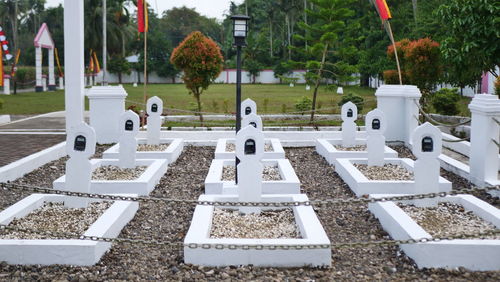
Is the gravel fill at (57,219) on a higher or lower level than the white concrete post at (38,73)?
lower

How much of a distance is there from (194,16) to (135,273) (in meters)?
73.9

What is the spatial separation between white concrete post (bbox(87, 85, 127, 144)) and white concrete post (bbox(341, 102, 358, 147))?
15.9ft

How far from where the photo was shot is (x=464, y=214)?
5.79 metres

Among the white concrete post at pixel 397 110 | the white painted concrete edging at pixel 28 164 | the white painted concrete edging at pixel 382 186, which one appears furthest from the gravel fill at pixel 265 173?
the white concrete post at pixel 397 110

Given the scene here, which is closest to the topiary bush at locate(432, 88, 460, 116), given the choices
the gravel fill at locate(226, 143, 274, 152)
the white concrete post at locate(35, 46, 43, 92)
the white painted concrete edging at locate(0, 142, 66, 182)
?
the gravel fill at locate(226, 143, 274, 152)

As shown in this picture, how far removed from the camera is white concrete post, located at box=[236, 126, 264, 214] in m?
5.66

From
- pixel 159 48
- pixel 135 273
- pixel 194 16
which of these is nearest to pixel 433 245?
pixel 135 273

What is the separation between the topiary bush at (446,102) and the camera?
15234 millimetres

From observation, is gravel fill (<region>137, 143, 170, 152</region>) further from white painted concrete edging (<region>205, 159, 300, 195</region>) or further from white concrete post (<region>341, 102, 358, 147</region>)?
white concrete post (<region>341, 102, 358, 147</region>)

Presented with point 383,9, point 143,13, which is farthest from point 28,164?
point 383,9

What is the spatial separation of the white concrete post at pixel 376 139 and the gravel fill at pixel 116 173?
3.67 m

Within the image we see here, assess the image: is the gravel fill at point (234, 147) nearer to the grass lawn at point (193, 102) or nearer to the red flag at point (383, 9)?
the grass lawn at point (193, 102)

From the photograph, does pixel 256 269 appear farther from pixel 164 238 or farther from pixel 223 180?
pixel 223 180

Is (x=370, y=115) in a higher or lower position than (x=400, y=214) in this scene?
higher
